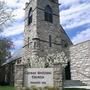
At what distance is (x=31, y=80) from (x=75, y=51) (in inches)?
531

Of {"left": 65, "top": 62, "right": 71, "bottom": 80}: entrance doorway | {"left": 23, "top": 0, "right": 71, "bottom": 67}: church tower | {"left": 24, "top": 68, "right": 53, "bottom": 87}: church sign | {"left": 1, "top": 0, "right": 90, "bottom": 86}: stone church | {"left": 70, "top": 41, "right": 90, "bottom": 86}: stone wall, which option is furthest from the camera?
{"left": 23, "top": 0, "right": 71, "bottom": 67}: church tower

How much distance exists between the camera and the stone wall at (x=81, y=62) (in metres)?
22.4

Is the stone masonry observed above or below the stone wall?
above

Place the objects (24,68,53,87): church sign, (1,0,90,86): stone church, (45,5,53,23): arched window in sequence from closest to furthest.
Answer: (24,68,53,87): church sign, (1,0,90,86): stone church, (45,5,53,23): arched window

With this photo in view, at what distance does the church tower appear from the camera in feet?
90.9

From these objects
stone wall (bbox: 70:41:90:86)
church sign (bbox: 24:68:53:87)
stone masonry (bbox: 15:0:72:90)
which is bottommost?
church sign (bbox: 24:68:53:87)

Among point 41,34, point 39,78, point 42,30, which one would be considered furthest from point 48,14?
point 39,78

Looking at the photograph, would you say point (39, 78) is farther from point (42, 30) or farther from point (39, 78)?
point (42, 30)

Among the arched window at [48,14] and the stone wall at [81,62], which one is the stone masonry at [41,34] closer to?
the arched window at [48,14]

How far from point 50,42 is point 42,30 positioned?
6.58ft

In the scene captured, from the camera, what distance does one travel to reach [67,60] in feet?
84.0

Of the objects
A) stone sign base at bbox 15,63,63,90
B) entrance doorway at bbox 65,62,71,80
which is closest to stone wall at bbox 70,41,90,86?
entrance doorway at bbox 65,62,71,80

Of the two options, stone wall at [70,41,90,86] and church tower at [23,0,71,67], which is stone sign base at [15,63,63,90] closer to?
stone wall at [70,41,90,86]

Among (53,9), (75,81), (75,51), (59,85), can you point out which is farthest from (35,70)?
(53,9)
